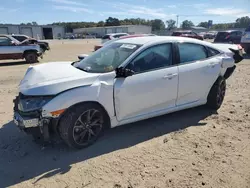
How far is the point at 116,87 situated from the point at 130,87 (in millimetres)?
240

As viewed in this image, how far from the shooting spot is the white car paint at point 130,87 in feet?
11.4

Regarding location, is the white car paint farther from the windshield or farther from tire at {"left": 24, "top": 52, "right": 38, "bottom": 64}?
tire at {"left": 24, "top": 52, "right": 38, "bottom": 64}

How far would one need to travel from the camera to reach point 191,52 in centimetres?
477

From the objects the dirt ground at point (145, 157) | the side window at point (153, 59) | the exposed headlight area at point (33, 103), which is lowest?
the dirt ground at point (145, 157)

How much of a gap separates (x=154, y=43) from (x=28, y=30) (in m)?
76.9

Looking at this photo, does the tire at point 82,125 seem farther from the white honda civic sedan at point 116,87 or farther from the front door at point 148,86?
the front door at point 148,86

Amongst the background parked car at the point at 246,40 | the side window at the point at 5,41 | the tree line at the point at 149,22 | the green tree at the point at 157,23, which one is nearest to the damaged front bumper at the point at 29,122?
the side window at the point at 5,41

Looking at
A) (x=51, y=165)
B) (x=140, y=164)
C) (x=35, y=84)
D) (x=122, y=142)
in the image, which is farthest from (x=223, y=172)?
(x=35, y=84)

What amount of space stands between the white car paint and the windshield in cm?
14

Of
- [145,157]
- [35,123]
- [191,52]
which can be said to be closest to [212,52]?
[191,52]

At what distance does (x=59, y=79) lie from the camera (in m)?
3.58

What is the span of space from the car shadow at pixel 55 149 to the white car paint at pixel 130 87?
0.33 meters

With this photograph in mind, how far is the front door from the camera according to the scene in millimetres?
3861

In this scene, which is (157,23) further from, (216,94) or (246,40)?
(216,94)
